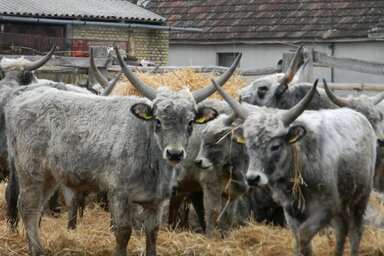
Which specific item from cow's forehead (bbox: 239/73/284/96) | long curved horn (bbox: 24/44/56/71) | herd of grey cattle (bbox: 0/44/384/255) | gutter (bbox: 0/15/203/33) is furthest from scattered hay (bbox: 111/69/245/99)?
gutter (bbox: 0/15/203/33)

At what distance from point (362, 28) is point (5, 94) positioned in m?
14.7

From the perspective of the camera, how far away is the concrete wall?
957 inches

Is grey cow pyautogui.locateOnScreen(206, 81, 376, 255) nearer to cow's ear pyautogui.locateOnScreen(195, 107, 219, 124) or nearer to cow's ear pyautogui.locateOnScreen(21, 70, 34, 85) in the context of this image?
cow's ear pyautogui.locateOnScreen(195, 107, 219, 124)

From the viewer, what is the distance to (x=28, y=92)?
1049 cm

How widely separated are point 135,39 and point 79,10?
250cm

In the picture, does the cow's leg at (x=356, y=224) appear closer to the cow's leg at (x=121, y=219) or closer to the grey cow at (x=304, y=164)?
the grey cow at (x=304, y=164)

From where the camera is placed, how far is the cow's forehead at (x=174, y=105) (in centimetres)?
925

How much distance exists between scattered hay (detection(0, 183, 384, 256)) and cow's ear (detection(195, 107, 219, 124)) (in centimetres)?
141

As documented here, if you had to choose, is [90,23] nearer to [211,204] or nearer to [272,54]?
[272,54]

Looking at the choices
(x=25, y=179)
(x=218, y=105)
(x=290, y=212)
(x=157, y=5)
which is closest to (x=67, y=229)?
(x=25, y=179)

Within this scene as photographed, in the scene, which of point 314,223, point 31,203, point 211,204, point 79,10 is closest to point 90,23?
point 79,10

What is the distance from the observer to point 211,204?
37.0ft

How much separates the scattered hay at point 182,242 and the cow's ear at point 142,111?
142 cm

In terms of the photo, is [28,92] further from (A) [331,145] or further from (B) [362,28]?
(B) [362,28]
